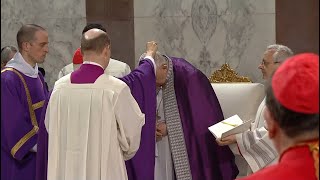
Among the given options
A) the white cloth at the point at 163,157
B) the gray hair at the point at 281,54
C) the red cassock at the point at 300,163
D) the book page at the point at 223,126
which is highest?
the gray hair at the point at 281,54

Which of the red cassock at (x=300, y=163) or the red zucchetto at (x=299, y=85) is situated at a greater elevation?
the red zucchetto at (x=299, y=85)

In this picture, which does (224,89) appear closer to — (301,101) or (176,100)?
(176,100)

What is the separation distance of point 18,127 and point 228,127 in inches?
57.8

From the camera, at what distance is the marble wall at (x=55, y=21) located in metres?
7.12

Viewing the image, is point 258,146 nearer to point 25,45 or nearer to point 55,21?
point 25,45

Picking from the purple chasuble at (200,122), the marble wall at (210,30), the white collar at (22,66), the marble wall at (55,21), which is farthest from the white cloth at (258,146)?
the marble wall at (55,21)

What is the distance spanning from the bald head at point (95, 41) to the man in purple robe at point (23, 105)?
85 centimetres

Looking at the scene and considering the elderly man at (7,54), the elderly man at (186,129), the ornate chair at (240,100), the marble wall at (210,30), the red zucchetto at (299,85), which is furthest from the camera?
the marble wall at (210,30)

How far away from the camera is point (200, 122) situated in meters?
5.21

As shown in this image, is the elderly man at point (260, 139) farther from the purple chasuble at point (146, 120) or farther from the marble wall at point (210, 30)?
the marble wall at point (210, 30)

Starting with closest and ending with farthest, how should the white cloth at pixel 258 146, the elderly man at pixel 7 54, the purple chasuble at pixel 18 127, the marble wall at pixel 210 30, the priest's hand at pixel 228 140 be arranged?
the white cloth at pixel 258 146 < the priest's hand at pixel 228 140 < the purple chasuble at pixel 18 127 < the elderly man at pixel 7 54 < the marble wall at pixel 210 30

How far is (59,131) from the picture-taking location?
4523mm

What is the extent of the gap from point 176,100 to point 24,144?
3.71 ft

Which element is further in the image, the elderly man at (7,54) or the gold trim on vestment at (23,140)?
the elderly man at (7,54)
